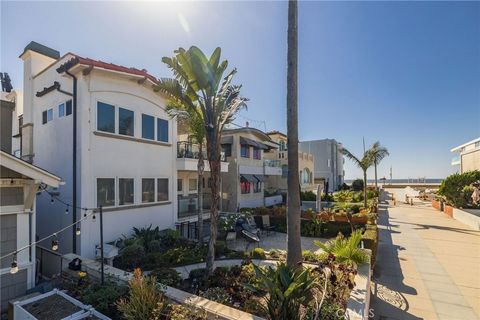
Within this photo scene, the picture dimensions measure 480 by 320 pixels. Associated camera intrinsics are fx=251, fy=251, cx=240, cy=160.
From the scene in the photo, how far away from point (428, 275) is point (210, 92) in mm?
10582

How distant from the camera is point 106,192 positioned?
11.7m

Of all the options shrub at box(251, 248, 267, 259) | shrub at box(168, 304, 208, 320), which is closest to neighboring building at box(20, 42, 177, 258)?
shrub at box(251, 248, 267, 259)

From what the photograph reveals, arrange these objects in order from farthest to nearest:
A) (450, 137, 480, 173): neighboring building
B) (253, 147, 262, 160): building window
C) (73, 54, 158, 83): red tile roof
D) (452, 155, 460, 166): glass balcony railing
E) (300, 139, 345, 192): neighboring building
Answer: (300, 139, 345, 192): neighboring building
(452, 155, 460, 166): glass balcony railing
(450, 137, 480, 173): neighboring building
(253, 147, 262, 160): building window
(73, 54, 158, 83): red tile roof

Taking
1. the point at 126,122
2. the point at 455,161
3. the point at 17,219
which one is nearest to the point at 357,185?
the point at 455,161

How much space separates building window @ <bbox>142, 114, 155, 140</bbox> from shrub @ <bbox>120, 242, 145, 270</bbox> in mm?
5921

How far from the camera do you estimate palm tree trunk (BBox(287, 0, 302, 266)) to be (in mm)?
7043

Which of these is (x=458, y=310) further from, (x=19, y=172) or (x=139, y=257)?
(x=19, y=172)

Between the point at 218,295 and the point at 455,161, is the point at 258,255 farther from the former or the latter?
the point at 455,161

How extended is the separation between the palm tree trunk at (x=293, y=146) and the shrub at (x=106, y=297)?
454 centimetres

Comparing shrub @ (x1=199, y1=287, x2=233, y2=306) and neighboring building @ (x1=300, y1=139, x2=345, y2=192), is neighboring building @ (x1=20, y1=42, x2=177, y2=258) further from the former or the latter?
neighboring building @ (x1=300, y1=139, x2=345, y2=192)

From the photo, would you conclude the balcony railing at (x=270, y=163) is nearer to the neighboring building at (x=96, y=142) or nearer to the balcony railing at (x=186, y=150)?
the balcony railing at (x=186, y=150)

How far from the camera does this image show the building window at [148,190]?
13.5 m

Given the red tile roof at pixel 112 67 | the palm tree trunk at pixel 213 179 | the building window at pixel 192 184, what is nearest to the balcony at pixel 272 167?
the building window at pixel 192 184

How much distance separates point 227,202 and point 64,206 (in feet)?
43.9
